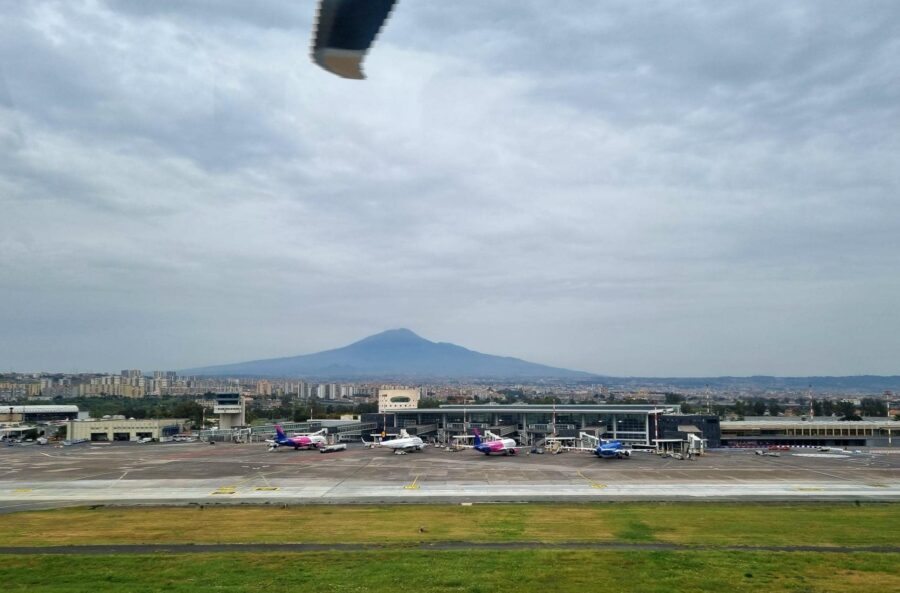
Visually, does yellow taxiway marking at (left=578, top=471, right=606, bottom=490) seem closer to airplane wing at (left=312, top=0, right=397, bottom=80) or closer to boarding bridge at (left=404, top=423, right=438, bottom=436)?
boarding bridge at (left=404, top=423, right=438, bottom=436)

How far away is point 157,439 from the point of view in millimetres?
117375

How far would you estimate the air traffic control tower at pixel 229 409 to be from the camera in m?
127

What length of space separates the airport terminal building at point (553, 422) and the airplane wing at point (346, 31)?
99.7 metres

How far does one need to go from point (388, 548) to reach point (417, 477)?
30559 millimetres

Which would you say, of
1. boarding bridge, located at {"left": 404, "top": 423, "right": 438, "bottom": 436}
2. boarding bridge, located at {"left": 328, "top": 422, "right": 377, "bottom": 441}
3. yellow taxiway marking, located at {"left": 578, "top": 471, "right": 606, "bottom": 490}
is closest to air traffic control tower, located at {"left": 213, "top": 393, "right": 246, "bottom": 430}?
boarding bridge, located at {"left": 328, "top": 422, "right": 377, "bottom": 441}

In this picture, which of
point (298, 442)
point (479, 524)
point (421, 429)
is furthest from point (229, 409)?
point (479, 524)

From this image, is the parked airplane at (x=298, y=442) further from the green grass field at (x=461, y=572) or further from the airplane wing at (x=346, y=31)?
the airplane wing at (x=346, y=31)

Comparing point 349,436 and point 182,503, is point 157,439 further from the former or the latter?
point 182,503

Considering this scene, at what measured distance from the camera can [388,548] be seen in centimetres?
3141

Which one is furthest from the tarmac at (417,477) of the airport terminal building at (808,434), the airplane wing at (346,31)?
the airplane wing at (346,31)

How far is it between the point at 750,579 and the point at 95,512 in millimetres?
41269

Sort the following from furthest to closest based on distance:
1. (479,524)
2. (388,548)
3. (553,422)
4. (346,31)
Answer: (553,422), (479,524), (388,548), (346,31)

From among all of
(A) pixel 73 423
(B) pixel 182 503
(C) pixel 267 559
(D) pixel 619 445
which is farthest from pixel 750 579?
A: (A) pixel 73 423

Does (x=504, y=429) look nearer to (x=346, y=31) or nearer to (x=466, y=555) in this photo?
(x=466, y=555)
